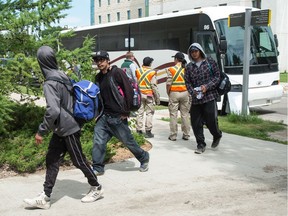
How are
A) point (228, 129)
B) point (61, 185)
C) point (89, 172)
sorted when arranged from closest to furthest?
point (89, 172)
point (61, 185)
point (228, 129)

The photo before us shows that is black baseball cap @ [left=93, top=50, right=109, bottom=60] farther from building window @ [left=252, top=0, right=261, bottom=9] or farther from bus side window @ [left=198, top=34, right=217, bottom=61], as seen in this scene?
building window @ [left=252, top=0, right=261, bottom=9]

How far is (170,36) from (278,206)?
37.8 feet

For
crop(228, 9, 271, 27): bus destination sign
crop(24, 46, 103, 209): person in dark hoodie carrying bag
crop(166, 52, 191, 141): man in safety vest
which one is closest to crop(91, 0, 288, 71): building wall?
crop(228, 9, 271, 27): bus destination sign

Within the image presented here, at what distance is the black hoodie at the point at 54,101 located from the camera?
458cm

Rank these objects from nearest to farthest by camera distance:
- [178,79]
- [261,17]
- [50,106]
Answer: [50,106] → [178,79] → [261,17]

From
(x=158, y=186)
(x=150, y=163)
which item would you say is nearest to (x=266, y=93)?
(x=150, y=163)

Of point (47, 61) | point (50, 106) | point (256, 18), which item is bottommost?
point (50, 106)

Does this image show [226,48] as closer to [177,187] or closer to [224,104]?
[224,104]

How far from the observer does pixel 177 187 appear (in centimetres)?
562

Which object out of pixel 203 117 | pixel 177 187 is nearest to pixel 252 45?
pixel 203 117

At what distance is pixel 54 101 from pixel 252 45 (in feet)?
33.1

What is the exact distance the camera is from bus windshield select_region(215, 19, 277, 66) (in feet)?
43.7

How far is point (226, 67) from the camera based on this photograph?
13266 mm

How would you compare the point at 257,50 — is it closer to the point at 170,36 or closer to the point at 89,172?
the point at 170,36
